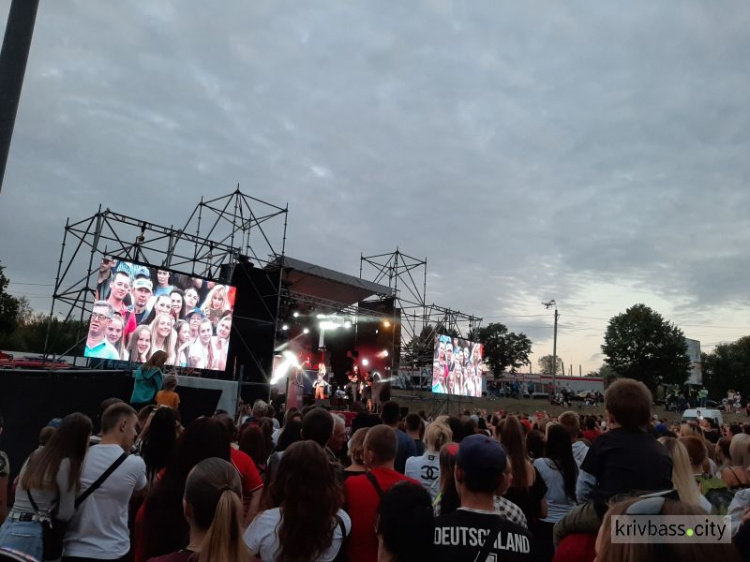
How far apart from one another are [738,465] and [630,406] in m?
2.06

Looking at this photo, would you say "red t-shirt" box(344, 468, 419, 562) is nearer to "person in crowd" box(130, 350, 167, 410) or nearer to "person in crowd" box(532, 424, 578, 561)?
"person in crowd" box(532, 424, 578, 561)

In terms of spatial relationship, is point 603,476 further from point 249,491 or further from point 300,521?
point 249,491

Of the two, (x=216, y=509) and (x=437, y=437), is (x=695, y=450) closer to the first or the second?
(x=437, y=437)

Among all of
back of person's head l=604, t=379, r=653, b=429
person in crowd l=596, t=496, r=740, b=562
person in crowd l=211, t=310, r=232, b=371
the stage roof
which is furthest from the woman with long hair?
the stage roof

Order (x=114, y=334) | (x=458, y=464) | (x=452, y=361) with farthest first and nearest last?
(x=452, y=361)
(x=114, y=334)
(x=458, y=464)

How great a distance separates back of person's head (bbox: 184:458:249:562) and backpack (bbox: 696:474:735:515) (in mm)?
3316

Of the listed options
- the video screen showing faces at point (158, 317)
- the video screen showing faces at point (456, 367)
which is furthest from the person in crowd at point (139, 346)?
the video screen showing faces at point (456, 367)

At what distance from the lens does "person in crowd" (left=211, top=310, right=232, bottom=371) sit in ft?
46.9

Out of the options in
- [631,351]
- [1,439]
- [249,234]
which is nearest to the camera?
[1,439]

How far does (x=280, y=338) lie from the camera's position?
21391 millimetres

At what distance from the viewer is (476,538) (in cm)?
203

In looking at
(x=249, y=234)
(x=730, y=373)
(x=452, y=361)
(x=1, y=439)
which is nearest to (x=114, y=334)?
(x=1, y=439)

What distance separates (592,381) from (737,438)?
182 feet

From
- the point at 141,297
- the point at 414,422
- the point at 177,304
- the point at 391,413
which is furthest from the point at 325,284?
the point at 414,422
